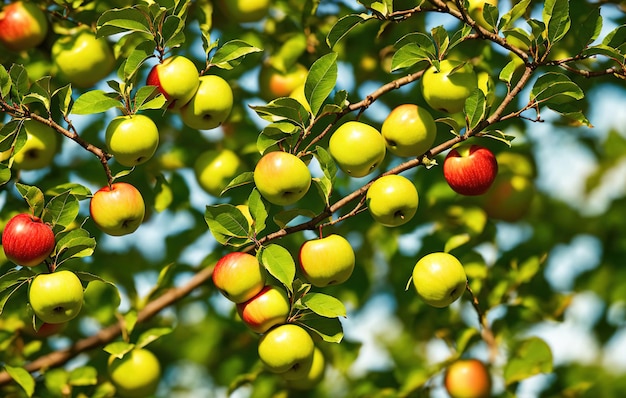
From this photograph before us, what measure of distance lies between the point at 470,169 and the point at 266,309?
27.2 inches

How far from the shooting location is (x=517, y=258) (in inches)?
115

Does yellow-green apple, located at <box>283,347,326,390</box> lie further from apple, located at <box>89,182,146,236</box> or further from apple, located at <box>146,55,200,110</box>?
apple, located at <box>146,55,200,110</box>

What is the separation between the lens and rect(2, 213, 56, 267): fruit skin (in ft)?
6.56

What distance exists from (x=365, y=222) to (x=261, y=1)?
2.90ft

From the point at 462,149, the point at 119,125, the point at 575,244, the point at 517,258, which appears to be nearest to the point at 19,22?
the point at 119,125

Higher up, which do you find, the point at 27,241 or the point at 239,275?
the point at 27,241

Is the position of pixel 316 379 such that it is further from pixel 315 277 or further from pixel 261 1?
pixel 261 1

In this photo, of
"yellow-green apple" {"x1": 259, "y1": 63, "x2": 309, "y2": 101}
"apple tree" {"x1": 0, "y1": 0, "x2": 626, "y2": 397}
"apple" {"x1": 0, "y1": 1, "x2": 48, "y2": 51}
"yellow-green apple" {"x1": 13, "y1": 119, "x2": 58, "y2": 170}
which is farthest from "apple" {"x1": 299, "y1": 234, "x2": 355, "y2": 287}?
"apple" {"x1": 0, "y1": 1, "x2": 48, "y2": 51}

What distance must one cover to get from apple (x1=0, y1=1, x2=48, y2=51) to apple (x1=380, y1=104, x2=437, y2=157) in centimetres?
128

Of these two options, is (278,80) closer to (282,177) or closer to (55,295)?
(282,177)

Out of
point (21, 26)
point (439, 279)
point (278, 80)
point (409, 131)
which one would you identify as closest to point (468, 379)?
point (439, 279)

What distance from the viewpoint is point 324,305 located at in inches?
81.9

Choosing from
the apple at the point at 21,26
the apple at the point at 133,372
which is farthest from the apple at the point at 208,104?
the apple at the point at 133,372

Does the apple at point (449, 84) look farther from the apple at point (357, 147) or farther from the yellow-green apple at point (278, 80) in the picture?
the yellow-green apple at point (278, 80)
